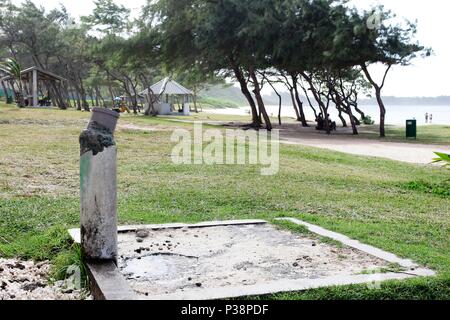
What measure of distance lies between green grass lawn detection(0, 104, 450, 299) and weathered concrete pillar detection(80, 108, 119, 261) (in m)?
0.26

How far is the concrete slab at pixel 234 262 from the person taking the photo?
392 centimetres

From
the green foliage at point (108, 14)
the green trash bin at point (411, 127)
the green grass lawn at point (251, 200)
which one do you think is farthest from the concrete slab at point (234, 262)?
the green foliage at point (108, 14)

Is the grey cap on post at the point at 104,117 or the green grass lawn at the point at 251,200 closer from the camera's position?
the grey cap on post at the point at 104,117

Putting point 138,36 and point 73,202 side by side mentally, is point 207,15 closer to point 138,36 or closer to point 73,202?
point 138,36

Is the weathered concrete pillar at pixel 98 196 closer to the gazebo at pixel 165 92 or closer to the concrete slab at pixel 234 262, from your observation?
the concrete slab at pixel 234 262

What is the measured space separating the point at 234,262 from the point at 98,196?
1.23 meters

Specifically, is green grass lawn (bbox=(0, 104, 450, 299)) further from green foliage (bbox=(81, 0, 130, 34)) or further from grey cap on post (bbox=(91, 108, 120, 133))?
green foliage (bbox=(81, 0, 130, 34))

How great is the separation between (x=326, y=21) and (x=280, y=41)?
7.53 feet

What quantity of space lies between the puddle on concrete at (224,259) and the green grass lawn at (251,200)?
0.46 m

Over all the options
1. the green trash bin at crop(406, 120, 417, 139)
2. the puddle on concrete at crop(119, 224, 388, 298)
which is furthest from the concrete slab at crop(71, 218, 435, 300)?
the green trash bin at crop(406, 120, 417, 139)

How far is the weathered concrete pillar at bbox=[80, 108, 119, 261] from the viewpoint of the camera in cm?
425

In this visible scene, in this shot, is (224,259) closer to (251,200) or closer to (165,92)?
(251,200)

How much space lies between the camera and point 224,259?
4668 mm

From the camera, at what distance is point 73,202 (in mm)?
7074
